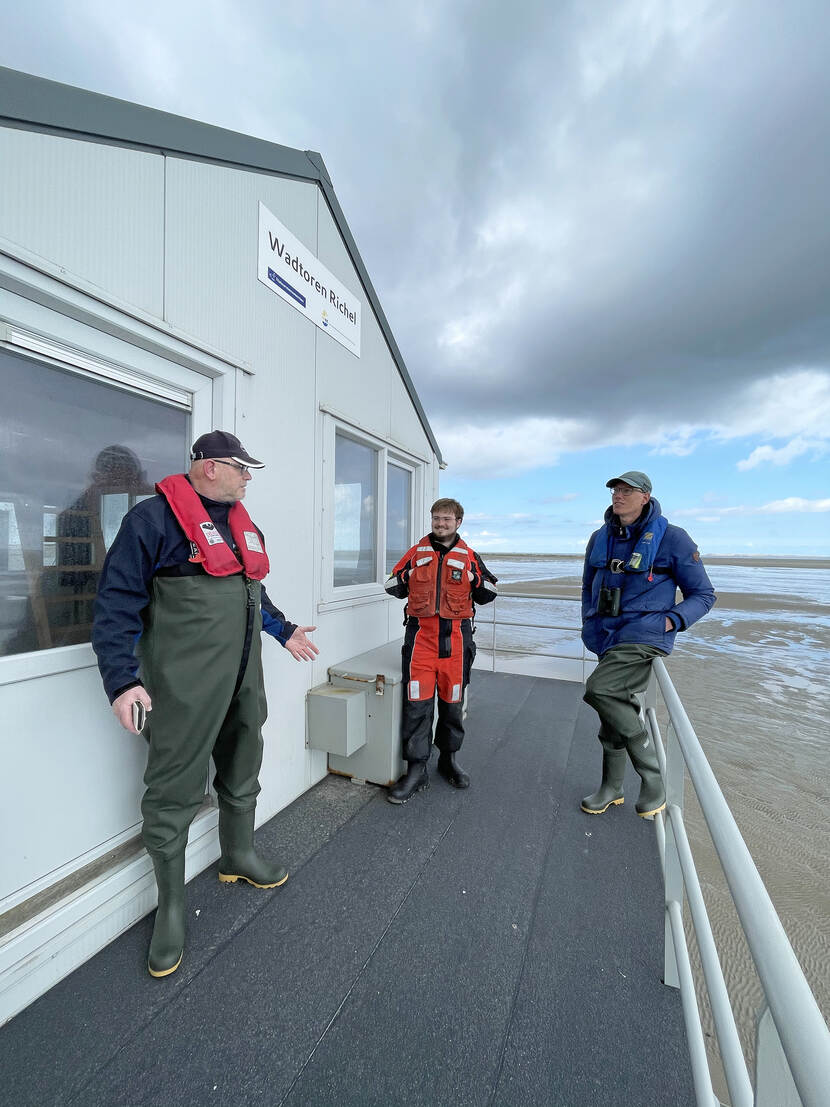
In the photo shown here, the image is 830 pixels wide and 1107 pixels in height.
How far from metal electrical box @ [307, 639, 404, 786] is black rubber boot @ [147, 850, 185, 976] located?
43.3 inches

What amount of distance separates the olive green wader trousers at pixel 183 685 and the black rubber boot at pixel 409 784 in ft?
4.51

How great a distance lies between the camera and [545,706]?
4629mm

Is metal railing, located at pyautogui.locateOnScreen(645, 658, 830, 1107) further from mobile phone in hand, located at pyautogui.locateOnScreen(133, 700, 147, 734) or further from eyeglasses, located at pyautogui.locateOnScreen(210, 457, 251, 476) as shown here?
eyeglasses, located at pyautogui.locateOnScreen(210, 457, 251, 476)

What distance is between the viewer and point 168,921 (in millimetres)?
1756

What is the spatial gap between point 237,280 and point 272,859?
293 centimetres

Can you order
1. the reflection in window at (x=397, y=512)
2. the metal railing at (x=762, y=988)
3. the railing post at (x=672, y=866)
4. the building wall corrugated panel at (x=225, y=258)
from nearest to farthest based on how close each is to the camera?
the metal railing at (x=762, y=988) < the railing post at (x=672, y=866) < the building wall corrugated panel at (x=225, y=258) < the reflection in window at (x=397, y=512)

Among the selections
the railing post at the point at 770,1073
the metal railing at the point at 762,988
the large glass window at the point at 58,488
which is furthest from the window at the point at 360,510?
the railing post at the point at 770,1073

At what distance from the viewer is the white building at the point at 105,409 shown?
162cm

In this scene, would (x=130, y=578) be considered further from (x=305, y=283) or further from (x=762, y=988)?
(x=305, y=283)

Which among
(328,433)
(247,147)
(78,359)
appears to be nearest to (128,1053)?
(78,359)

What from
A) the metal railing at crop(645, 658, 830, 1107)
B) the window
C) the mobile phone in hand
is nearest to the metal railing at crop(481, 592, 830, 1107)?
the metal railing at crop(645, 658, 830, 1107)

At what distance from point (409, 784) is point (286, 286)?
3073 mm

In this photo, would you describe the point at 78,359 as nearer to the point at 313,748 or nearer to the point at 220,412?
the point at 220,412

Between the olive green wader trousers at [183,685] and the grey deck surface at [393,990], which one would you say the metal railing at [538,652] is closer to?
the grey deck surface at [393,990]
